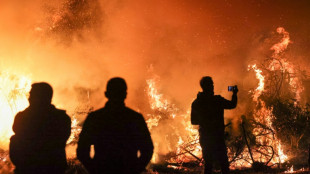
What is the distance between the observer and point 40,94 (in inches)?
95.4

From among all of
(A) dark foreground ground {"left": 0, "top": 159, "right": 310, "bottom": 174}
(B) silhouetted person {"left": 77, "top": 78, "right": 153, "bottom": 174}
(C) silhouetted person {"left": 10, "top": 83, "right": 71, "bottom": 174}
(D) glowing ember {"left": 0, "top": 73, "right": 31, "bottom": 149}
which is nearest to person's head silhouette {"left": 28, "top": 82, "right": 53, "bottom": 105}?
(C) silhouetted person {"left": 10, "top": 83, "right": 71, "bottom": 174}

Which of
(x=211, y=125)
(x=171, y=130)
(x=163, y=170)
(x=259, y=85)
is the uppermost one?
(x=259, y=85)

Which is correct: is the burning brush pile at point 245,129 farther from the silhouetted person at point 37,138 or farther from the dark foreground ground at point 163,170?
the silhouetted person at point 37,138

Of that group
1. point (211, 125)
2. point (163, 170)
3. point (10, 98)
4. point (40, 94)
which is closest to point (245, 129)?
point (163, 170)

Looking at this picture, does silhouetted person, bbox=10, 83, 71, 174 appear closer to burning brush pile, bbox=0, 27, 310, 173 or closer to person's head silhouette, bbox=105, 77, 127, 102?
person's head silhouette, bbox=105, 77, 127, 102

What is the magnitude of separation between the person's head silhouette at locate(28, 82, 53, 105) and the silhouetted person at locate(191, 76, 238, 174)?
7.63 feet

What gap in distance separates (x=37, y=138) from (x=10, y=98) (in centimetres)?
752

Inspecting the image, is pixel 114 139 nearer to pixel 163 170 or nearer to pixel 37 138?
pixel 37 138

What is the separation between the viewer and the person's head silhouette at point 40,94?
2426mm

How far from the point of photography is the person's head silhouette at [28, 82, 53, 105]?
2426 mm

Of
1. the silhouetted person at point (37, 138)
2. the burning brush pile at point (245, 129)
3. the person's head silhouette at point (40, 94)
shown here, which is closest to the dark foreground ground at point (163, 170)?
the burning brush pile at point (245, 129)

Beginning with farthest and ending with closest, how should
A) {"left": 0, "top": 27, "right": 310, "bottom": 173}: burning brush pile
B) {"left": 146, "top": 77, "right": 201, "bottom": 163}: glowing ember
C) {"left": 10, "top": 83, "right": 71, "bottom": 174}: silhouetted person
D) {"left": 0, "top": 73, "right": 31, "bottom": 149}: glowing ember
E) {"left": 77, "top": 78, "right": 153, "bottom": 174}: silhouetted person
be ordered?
{"left": 146, "top": 77, "right": 201, "bottom": 163}: glowing ember, {"left": 0, "top": 73, "right": 31, "bottom": 149}: glowing ember, {"left": 0, "top": 27, "right": 310, "bottom": 173}: burning brush pile, {"left": 10, "top": 83, "right": 71, "bottom": 174}: silhouetted person, {"left": 77, "top": 78, "right": 153, "bottom": 174}: silhouetted person

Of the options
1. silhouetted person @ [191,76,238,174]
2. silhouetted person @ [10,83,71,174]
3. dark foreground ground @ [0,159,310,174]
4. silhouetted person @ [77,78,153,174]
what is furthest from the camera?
dark foreground ground @ [0,159,310,174]

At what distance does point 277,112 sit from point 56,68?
30.3 feet
